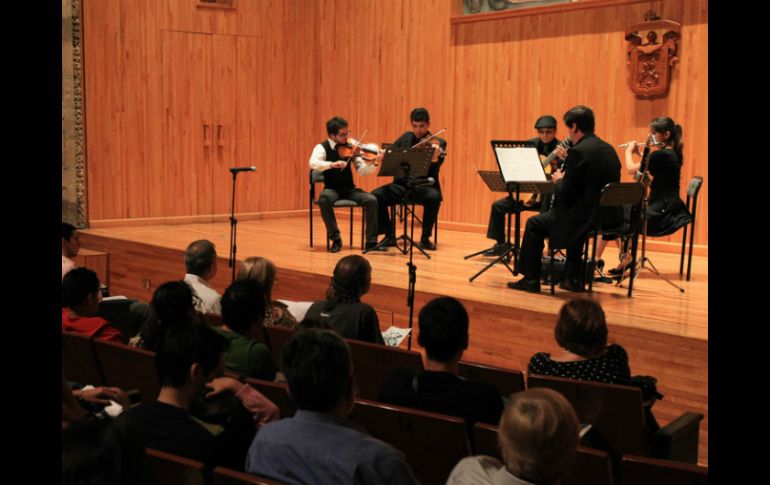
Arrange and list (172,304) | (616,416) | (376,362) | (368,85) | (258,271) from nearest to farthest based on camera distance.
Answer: (616,416) < (172,304) < (376,362) < (258,271) < (368,85)

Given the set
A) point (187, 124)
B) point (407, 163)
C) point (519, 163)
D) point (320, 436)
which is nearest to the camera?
point (320, 436)

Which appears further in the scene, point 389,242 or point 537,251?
point 389,242

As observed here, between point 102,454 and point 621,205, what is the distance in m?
4.95

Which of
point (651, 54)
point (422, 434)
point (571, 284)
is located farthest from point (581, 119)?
point (422, 434)

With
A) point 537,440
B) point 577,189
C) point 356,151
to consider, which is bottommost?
point 537,440

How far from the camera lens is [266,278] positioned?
4.15m

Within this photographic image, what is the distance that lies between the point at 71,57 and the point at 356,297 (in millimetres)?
6429

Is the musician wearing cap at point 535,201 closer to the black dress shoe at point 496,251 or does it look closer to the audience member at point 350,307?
the black dress shoe at point 496,251

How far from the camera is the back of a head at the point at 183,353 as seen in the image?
2445 mm

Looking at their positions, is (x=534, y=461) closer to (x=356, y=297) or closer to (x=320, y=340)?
(x=320, y=340)

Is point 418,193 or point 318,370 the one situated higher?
point 418,193

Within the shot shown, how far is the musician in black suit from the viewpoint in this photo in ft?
19.2

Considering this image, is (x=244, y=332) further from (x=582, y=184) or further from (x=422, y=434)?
(x=582, y=184)
